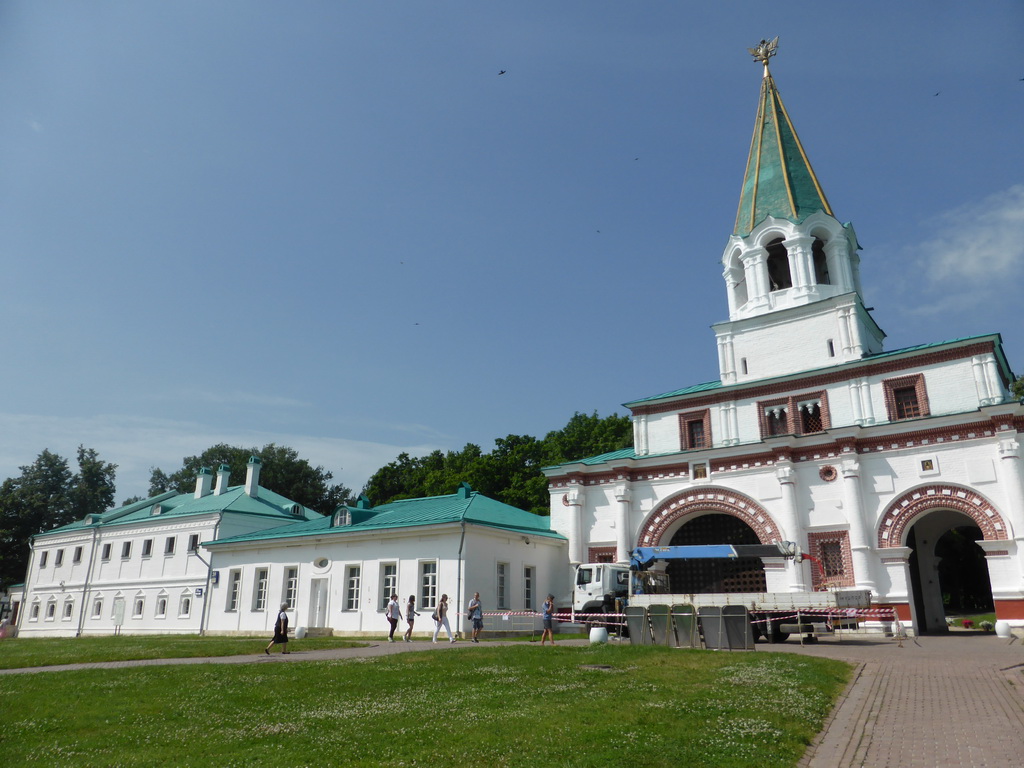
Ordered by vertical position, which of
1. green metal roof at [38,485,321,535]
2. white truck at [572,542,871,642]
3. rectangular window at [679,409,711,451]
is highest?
rectangular window at [679,409,711,451]

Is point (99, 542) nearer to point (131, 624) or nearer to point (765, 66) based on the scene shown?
point (131, 624)

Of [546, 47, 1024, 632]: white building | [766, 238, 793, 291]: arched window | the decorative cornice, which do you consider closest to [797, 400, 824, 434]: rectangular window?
[546, 47, 1024, 632]: white building

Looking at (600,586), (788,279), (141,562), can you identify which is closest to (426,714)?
(600,586)

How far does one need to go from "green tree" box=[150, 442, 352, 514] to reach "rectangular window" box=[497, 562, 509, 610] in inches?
1649


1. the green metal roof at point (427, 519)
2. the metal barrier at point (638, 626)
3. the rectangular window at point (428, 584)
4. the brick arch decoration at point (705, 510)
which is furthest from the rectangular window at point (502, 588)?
the metal barrier at point (638, 626)

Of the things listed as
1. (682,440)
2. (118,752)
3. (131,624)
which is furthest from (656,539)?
(131,624)

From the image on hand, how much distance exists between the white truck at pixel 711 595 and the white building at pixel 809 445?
116 inches

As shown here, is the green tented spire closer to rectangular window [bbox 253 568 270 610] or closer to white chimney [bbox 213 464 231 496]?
rectangular window [bbox 253 568 270 610]

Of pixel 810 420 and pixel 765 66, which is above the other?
pixel 765 66

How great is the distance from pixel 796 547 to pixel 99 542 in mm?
43470

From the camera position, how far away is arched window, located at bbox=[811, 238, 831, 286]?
34656 millimetres

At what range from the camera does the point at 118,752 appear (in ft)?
24.7

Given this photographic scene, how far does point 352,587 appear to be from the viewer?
30578mm

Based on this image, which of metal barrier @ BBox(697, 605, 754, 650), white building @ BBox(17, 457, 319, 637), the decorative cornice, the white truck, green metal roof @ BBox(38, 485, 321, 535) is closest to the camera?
metal barrier @ BBox(697, 605, 754, 650)
